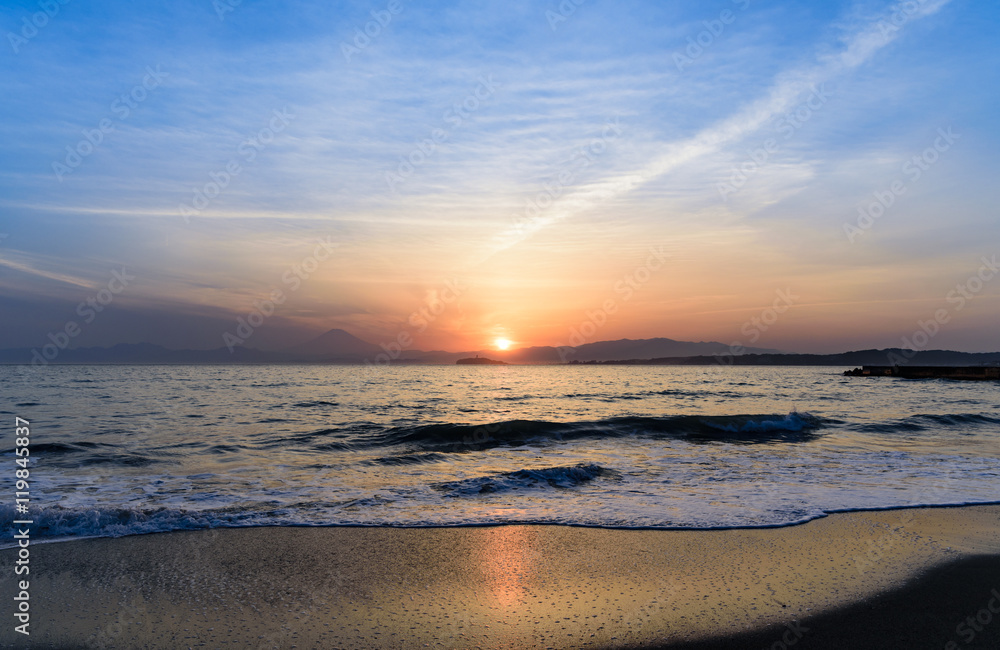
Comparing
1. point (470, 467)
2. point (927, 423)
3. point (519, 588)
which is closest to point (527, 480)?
point (470, 467)

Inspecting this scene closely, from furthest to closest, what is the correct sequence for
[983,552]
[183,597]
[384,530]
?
[384,530]
[983,552]
[183,597]

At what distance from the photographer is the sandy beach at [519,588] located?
5.16m

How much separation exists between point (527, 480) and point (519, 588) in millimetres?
6619

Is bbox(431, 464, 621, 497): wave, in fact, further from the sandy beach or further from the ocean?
the sandy beach

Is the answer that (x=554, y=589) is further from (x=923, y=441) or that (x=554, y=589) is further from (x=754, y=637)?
(x=923, y=441)

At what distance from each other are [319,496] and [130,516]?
3.22 m

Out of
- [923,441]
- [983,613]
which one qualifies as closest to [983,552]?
[983,613]

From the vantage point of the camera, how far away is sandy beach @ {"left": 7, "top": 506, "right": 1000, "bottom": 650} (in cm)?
516

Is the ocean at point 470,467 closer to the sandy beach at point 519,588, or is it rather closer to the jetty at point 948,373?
the sandy beach at point 519,588

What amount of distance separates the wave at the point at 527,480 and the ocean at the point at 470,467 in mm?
58

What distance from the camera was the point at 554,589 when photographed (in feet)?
20.3

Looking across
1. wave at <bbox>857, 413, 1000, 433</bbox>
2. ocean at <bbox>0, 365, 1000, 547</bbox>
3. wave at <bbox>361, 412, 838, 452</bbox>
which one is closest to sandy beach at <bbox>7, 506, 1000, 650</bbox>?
ocean at <bbox>0, 365, 1000, 547</bbox>

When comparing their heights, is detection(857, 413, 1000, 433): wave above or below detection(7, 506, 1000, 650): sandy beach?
below

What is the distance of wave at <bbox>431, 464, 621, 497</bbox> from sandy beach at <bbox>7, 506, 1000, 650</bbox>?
3.28 meters
